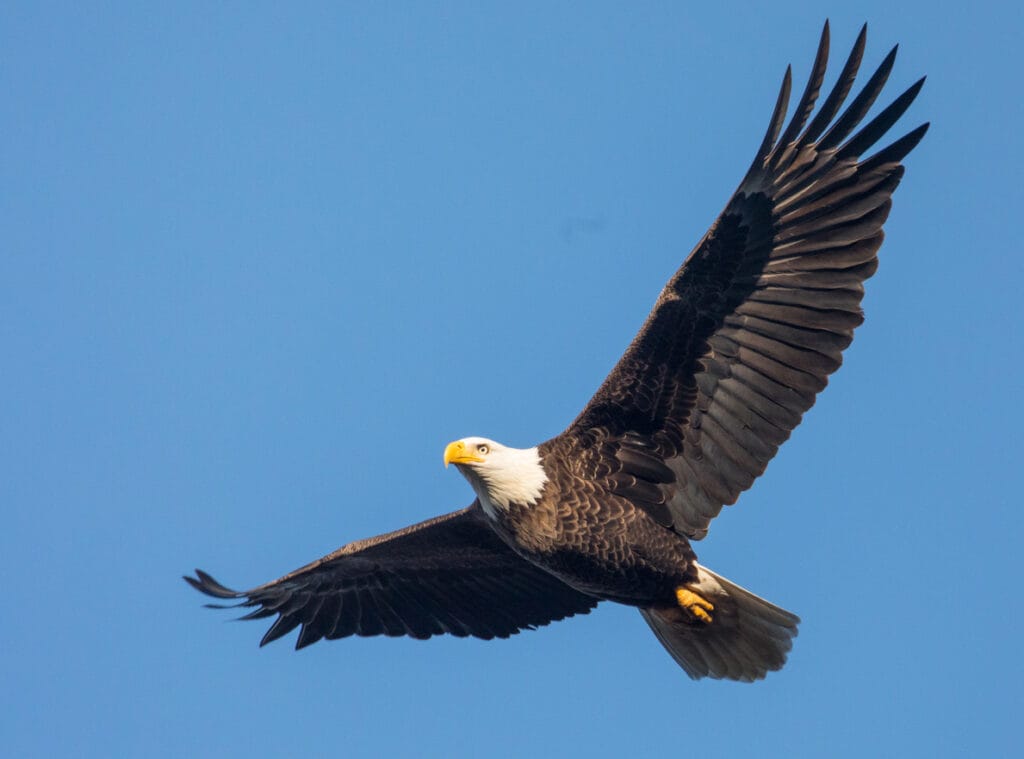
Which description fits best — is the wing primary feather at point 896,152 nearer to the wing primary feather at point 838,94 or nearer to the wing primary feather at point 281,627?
the wing primary feather at point 838,94

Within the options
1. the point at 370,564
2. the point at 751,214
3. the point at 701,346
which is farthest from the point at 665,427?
the point at 370,564

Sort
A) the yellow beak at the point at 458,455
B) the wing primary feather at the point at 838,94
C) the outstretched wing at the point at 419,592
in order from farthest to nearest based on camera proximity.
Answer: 1. the outstretched wing at the point at 419,592
2. the yellow beak at the point at 458,455
3. the wing primary feather at the point at 838,94

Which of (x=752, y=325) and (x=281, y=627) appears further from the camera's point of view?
(x=281, y=627)

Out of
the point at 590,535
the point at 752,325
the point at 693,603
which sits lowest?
the point at 693,603

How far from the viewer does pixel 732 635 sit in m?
10.6

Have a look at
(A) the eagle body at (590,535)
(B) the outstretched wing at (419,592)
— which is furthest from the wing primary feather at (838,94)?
(B) the outstretched wing at (419,592)

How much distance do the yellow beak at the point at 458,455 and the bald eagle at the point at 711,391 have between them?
0.04ft

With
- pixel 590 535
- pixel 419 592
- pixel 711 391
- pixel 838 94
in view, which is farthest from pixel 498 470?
pixel 838 94

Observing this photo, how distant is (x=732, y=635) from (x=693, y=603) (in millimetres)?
527

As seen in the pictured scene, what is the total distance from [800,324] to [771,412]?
1.78ft

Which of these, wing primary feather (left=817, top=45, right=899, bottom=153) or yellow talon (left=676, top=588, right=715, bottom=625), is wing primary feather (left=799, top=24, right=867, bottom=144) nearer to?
wing primary feather (left=817, top=45, right=899, bottom=153)

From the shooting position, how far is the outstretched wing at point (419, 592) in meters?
11.1

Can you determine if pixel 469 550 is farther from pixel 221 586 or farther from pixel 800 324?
pixel 800 324

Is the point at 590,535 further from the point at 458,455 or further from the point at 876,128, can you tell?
the point at 876,128
